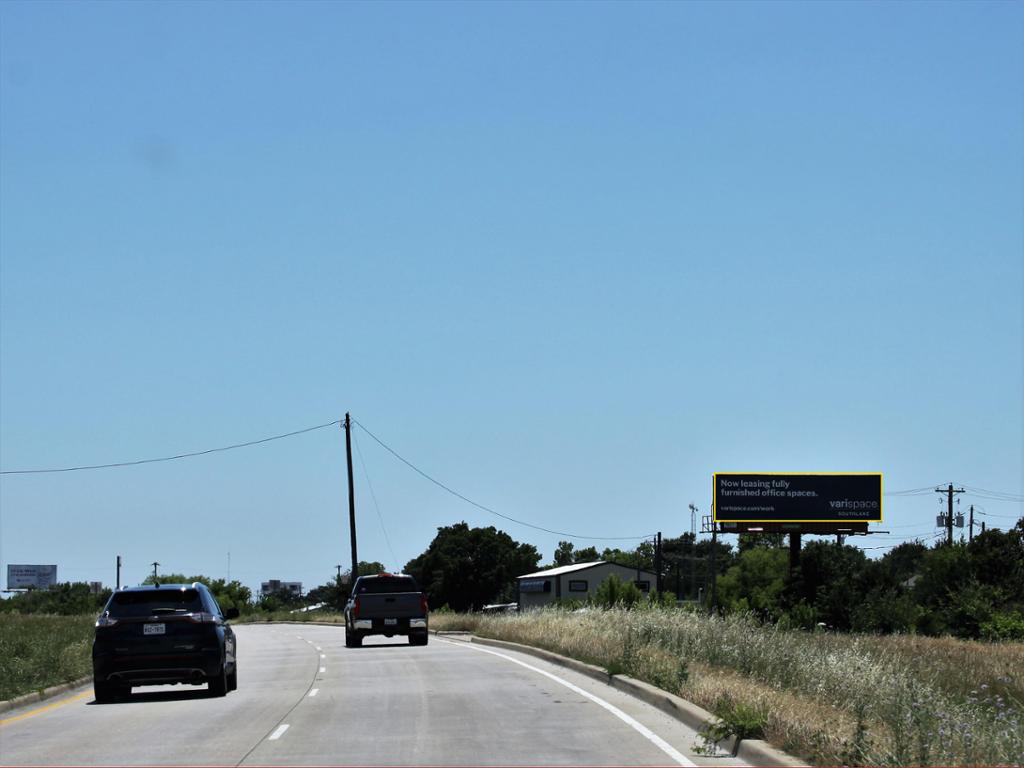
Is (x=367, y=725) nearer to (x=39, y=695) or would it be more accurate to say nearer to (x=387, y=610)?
(x=39, y=695)

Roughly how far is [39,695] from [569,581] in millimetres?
101564

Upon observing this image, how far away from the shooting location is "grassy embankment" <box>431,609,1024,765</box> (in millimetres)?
11359

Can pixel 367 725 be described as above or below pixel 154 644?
below

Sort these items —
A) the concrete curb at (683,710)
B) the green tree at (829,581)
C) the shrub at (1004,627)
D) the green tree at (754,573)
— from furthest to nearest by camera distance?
the green tree at (754,573) < the green tree at (829,581) < the shrub at (1004,627) < the concrete curb at (683,710)

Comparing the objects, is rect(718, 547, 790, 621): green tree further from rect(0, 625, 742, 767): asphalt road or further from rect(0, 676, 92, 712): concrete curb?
rect(0, 625, 742, 767): asphalt road

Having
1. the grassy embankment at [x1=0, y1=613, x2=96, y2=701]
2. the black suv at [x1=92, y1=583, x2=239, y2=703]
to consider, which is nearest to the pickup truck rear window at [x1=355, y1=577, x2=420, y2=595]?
the grassy embankment at [x1=0, y1=613, x2=96, y2=701]

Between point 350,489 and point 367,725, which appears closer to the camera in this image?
point 367,725

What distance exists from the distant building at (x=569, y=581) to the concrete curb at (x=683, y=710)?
92.0m

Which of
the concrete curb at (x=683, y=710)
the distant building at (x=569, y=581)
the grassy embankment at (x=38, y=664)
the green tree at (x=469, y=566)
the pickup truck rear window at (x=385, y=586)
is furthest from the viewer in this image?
the green tree at (x=469, y=566)

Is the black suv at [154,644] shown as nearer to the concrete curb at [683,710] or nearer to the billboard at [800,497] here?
the concrete curb at [683,710]


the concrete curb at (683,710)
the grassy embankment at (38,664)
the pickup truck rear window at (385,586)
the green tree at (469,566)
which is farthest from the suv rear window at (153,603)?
the green tree at (469,566)

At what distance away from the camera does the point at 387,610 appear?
128ft

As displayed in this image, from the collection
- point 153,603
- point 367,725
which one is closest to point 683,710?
point 367,725

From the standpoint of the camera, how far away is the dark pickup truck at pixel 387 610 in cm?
3906
